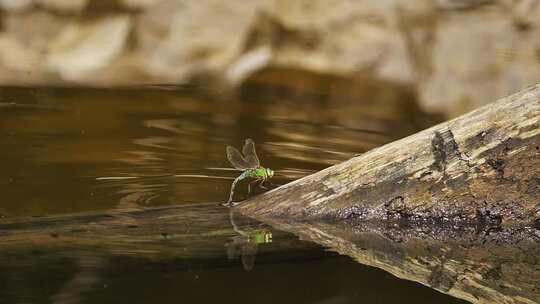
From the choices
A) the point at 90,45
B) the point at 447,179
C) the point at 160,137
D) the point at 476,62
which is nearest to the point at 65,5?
the point at 90,45

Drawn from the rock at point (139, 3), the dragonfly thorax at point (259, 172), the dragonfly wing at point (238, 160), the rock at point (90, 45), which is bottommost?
the dragonfly thorax at point (259, 172)

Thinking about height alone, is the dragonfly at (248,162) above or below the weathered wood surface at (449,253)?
above

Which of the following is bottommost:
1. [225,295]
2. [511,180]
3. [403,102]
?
[225,295]

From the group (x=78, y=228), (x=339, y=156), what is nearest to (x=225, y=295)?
(x=78, y=228)

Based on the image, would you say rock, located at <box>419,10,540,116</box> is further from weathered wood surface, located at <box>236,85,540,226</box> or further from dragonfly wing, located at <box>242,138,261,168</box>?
weathered wood surface, located at <box>236,85,540,226</box>

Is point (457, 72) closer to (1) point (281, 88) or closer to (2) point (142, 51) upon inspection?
(1) point (281, 88)

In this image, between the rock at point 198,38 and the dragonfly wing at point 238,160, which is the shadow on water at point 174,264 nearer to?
the dragonfly wing at point 238,160

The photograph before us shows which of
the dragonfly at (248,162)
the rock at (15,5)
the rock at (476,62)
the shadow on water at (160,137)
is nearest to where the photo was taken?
the dragonfly at (248,162)

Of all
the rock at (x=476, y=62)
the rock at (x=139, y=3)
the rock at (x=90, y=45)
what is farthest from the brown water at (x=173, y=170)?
the rock at (x=139, y=3)
